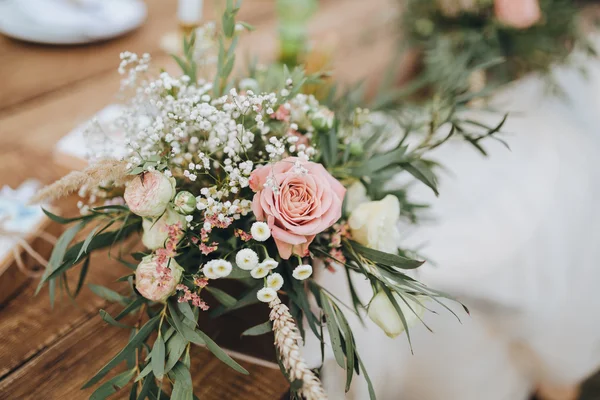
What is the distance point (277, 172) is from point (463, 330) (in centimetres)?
79

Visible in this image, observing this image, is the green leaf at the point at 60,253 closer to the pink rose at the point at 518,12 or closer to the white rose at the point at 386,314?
the white rose at the point at 386,314

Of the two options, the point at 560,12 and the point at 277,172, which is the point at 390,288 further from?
the point at 560,12

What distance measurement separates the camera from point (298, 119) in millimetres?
667

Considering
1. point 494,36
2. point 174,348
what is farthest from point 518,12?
point 174,348

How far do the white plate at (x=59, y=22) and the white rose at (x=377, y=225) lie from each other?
42.0 inches

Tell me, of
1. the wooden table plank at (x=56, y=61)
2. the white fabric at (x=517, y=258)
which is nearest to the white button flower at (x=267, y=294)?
the white fabric at (x=517, y=258)

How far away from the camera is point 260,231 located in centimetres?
51

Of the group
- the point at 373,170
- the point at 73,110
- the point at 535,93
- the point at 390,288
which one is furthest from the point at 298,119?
the point at 535,93

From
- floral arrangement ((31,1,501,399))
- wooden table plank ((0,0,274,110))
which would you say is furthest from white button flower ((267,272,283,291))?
wooden table plank ((0,0,274,110))

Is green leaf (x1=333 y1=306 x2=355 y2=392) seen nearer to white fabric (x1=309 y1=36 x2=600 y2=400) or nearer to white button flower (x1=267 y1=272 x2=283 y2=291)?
white button flower (x1=267 y1=272 x2=283 y2=291)

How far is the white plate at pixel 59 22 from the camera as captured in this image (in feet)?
4.28

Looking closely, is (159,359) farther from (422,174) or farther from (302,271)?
(422,174)

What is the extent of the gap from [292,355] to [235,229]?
0.50ft

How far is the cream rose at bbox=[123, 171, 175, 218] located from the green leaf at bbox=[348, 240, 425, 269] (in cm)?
22
